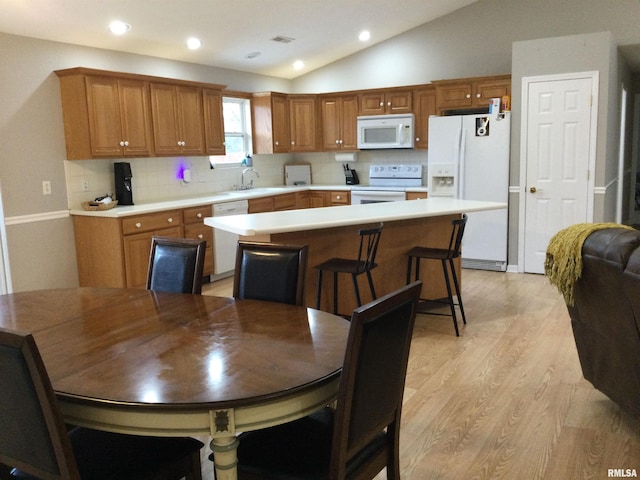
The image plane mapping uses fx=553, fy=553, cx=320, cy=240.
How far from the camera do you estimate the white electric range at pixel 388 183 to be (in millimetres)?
6637

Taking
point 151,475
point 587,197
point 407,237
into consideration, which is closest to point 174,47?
point 407,237

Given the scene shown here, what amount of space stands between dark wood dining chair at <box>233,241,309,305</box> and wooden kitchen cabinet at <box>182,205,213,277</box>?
112 inches

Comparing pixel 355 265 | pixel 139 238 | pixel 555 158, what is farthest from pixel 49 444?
pixel 555 158

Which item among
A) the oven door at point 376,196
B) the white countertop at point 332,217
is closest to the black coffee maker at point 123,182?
the white countertop at point 332,217

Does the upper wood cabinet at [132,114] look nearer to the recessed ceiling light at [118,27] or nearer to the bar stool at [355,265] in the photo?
the recessed ceiling light at [118,27]

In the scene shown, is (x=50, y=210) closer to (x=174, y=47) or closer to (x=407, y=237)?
(x=174, y=47)

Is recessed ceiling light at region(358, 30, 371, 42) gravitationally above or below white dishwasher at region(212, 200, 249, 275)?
above

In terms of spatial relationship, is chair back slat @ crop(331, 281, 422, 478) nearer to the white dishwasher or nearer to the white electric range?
the white dishwasher

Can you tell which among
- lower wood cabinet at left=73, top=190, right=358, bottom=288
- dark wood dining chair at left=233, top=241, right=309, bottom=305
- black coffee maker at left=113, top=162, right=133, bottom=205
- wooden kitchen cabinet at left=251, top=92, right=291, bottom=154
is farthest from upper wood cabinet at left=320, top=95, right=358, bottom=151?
dark wood dining chair at left=233, top=241, right=309, bottom=305

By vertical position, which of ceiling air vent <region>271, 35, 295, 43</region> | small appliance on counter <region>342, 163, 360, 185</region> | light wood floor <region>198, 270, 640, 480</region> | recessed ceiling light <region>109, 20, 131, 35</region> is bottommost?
light wood floor <region>198, 270, 640, 480</region>

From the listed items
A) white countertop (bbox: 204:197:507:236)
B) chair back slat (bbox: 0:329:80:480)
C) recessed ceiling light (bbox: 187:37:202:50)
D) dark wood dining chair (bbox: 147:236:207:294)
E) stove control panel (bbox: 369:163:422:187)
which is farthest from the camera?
stove control panel (bbox: 369:163:422:187)

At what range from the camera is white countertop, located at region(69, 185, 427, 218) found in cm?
484

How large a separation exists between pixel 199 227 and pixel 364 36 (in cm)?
324

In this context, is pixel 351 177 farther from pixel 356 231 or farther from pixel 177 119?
pixel 356 231
